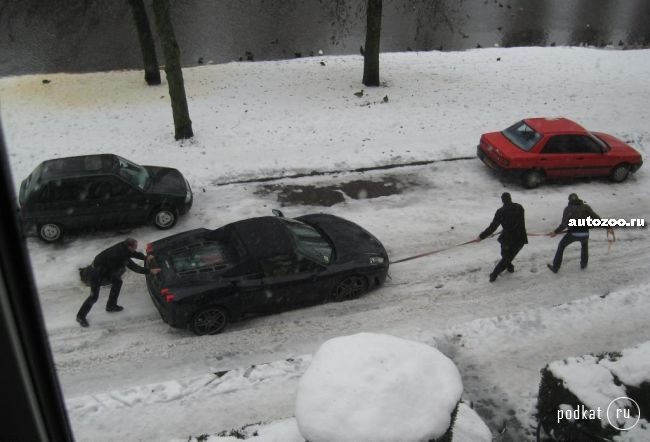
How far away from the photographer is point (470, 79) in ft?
65.2

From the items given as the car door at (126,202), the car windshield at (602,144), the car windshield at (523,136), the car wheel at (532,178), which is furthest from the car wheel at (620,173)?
the car door at (126,202)

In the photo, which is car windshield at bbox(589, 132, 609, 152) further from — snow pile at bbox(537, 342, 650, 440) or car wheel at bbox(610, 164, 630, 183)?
snow pile at bbox(537, 342, 650, 440)

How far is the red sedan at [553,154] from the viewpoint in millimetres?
12859

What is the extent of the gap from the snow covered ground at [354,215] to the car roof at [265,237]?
1.12 meters

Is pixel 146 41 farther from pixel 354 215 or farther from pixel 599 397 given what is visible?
pixel 599 397

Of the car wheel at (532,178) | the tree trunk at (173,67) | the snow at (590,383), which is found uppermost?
the tree trunk at (173,67)

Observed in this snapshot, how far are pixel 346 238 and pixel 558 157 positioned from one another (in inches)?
248

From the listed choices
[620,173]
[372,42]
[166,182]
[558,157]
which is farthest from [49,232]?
[620,173]

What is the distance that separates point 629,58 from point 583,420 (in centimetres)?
2113

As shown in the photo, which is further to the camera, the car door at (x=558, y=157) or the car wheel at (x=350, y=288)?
the car door at (x=558, y=157)

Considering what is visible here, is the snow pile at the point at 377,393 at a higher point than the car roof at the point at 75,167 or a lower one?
lower

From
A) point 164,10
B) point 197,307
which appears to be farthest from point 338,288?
point 164,10

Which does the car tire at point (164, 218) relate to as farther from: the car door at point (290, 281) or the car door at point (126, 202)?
the car door at point (290, 281)

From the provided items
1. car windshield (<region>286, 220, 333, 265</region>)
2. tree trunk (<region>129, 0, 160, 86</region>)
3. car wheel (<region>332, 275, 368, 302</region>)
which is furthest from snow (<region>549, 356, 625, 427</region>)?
tree trunk (<region>129, 0, 160, 86</region>)
